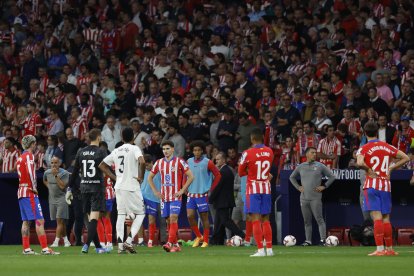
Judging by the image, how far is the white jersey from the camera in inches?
782

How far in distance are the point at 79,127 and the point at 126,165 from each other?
9589 millimetres

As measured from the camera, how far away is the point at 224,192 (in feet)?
80.5

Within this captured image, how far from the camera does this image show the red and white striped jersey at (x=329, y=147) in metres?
24.5

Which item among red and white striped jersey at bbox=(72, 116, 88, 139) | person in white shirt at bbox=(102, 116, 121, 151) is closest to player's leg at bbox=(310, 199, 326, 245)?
person in white shirt at bbox=(102, 116, 121, 151)

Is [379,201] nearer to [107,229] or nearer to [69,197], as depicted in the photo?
[107,229]

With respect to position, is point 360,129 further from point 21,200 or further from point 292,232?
point 21,200

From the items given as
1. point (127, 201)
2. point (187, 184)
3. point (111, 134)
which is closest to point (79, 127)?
point (111, 134)

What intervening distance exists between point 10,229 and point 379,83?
31.2 feet

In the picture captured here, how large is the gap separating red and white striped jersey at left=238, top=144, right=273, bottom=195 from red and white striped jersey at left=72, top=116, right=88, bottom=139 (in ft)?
37.2

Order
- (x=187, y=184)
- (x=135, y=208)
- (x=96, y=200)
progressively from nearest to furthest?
(x=96, y=200) < (x=135, y=208) < (x=187, y=184)

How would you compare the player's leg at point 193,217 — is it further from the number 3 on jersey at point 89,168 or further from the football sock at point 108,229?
the number 3 on jersey at point 89,168

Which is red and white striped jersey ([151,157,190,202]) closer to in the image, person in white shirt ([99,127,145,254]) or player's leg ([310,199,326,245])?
person in white shirt ([99,127,145,254])

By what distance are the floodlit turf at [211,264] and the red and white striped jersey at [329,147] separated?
4879 millimetres

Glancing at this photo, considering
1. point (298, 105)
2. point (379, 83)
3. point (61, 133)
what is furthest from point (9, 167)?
point (379, 83)
